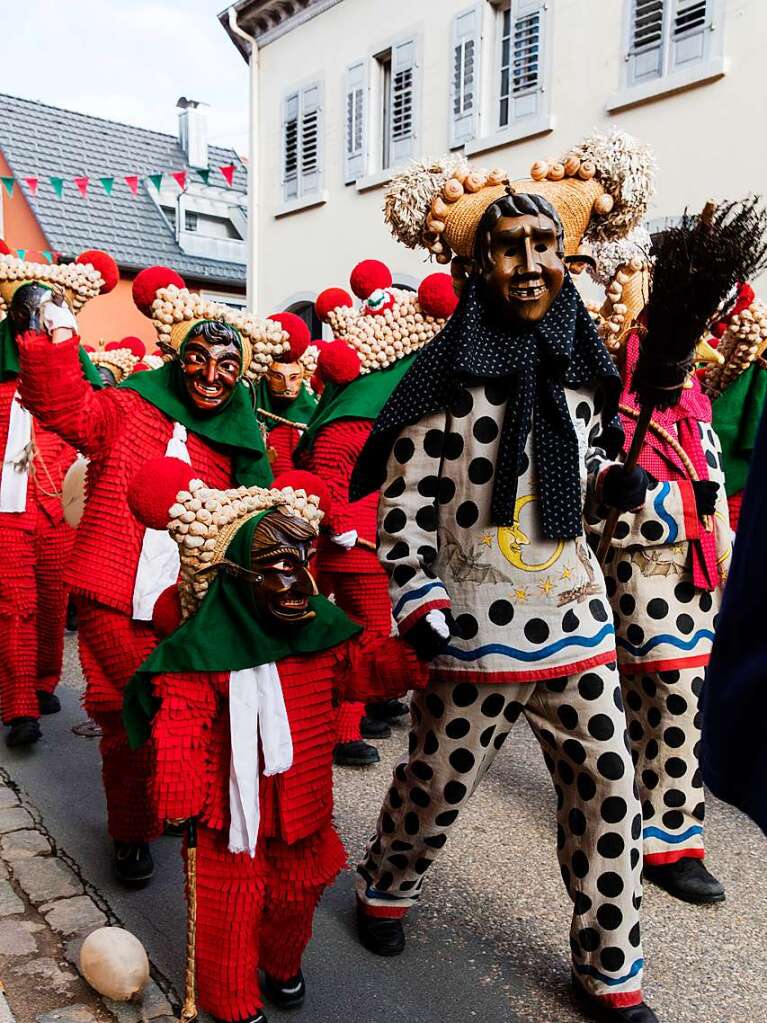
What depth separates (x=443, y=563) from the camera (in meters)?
2.60

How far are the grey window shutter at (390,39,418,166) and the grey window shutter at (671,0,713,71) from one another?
4.01 meters

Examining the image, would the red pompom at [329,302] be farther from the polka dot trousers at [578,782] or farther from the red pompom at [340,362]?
the polka dot trousers at [578,782]

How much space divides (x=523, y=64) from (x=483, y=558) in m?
10.1

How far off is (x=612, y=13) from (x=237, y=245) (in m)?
15.4

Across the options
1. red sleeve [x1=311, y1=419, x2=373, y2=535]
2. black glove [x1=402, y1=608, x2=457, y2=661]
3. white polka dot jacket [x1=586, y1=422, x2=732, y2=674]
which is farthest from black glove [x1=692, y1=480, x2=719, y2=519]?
red sleeve [x1=311, y1=419, x2=373, y2=535]

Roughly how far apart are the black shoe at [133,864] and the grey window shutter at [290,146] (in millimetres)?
13001

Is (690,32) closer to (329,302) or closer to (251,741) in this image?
(329,302)

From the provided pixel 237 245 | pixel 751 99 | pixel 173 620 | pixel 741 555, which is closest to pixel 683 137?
pixel 751 99

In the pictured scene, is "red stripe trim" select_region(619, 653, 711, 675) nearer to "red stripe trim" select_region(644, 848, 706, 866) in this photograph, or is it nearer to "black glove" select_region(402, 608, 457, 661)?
"red stripe trim" select_region(644, 848, 706, 866)

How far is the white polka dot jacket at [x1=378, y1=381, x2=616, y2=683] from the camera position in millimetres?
2469

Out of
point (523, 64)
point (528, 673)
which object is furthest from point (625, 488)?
point (523, 64)

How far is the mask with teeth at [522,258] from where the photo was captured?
98.2 inches

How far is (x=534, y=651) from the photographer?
2.46 meters

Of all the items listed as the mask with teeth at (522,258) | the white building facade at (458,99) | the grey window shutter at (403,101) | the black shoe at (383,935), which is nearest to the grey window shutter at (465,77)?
the white building facade at (458,99)
